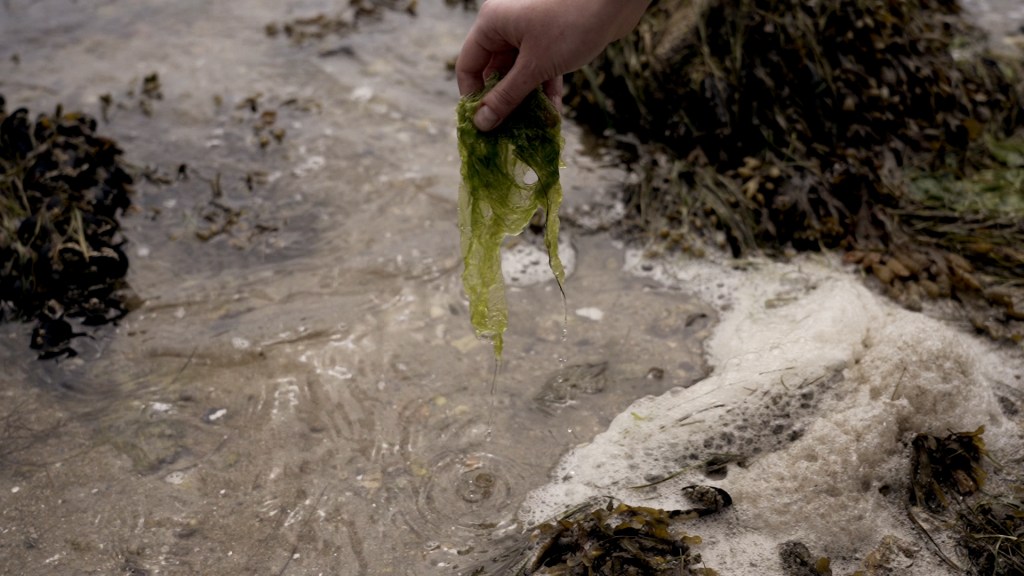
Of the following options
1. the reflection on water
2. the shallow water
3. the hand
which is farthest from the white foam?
the hand

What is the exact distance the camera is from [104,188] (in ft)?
15.5

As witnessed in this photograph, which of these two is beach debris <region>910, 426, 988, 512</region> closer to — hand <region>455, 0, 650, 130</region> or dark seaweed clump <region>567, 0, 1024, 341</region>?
dark seaweed clump <region>567, 0, 1024, 341</region>

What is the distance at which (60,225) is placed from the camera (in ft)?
14.7

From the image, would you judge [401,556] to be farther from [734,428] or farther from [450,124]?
[450,124]

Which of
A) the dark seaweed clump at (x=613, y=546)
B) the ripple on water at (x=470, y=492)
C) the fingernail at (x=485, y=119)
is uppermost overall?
the fingernail at (x=485, y=119)

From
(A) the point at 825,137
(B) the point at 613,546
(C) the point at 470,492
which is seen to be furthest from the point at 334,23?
(B) the point at 613,546

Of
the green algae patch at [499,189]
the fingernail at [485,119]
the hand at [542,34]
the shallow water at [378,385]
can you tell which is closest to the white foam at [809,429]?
the shallow water at [378,385]

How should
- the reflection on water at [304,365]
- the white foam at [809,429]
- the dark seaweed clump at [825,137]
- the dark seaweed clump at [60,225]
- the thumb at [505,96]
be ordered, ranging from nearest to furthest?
the thumb at [505,96] → the white foam at [809,429] → the reflection on water at [304,365] → the dark seaweed clump at [60,225] → the dark seaweed clump at [825,137]

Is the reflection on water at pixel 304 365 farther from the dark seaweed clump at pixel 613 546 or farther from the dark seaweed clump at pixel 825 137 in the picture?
the dark seaweed clump at pixel 825 137

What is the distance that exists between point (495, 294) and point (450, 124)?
248 centimetres

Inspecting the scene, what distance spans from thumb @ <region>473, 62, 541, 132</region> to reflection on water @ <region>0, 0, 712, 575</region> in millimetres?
1356

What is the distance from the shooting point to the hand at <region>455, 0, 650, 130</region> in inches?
94.1

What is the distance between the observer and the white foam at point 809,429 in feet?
9.89

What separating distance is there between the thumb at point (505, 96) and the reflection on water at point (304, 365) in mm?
1356
